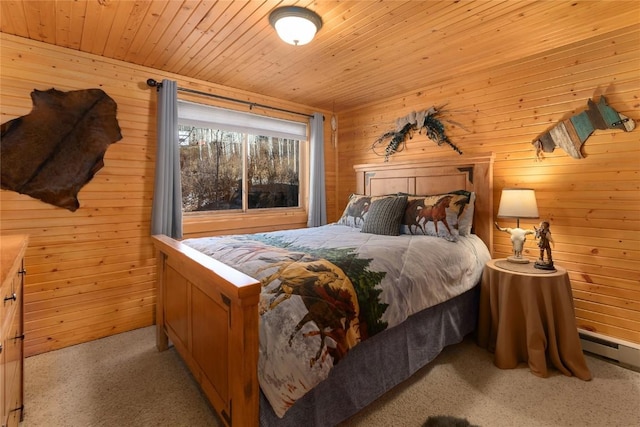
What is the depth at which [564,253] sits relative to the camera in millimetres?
2408

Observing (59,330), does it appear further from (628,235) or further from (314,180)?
(628,235)

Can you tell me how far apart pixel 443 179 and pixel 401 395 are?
6.66 ft

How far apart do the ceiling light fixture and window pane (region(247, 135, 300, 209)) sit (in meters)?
1.64

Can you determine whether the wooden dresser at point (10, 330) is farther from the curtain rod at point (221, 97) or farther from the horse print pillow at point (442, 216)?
the horse print pillow at point (442, 216)

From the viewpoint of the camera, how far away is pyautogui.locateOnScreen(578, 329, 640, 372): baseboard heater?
6.81ft

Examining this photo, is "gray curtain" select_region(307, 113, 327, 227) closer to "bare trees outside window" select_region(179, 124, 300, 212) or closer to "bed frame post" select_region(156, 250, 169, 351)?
"bare trees outside window" select_region(179, 124, 300, 212)

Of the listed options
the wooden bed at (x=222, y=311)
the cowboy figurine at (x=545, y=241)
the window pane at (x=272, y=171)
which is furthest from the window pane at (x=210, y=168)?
the cowboy figurine at (x=545, y=241)

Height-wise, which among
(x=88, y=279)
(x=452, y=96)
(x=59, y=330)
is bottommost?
(x=59, y=330)

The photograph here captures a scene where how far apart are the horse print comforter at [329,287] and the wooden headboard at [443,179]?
45 cm

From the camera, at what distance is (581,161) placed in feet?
7.55

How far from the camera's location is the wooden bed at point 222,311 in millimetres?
1153

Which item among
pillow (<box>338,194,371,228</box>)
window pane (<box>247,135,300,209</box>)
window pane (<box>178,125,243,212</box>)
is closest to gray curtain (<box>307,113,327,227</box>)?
window pane (<box>247,135,300,209</box>)

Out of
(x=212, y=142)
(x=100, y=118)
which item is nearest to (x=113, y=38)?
(x=100, y=118)

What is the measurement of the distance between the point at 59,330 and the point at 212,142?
6.88ft
